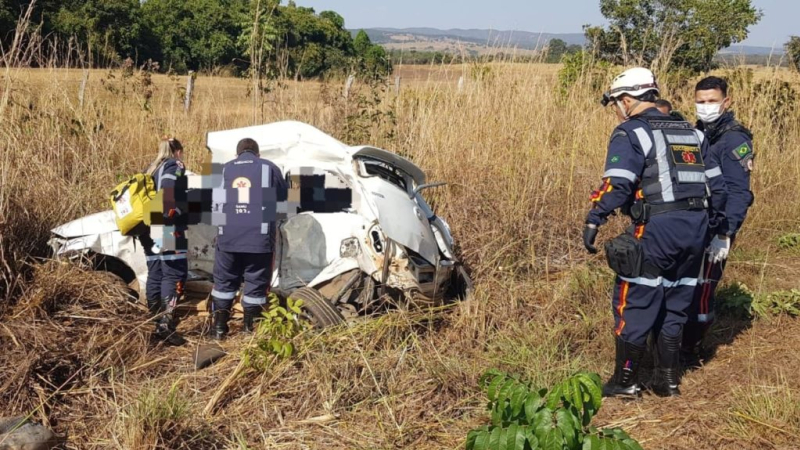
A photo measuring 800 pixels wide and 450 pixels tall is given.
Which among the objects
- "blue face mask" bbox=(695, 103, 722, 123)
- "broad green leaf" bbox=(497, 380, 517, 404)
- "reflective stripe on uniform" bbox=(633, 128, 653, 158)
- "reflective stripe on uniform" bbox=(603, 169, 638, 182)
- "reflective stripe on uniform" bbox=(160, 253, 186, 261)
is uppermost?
"blue face mask" bbox=(695, 103, 722, 123)

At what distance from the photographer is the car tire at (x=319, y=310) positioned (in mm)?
4672

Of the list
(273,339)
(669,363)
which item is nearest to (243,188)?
(273,339)

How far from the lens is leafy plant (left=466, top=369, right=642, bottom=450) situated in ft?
8.86

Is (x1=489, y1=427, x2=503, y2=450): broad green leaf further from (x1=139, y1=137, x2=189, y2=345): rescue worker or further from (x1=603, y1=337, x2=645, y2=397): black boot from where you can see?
(x1=139, y1=137, x2=189, y2=345): rescue worker

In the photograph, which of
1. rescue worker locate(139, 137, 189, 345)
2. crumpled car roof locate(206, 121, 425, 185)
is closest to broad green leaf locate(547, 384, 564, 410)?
crumpled car roof locate(206, 121, 425, 185)

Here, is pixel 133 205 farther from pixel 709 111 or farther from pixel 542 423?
pixel 709 111

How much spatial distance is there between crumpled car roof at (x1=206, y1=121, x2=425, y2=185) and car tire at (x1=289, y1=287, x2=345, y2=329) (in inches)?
41.7

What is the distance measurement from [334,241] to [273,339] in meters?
1.06

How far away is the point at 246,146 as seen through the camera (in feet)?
16.5

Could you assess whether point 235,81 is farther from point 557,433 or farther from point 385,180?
point 557,433

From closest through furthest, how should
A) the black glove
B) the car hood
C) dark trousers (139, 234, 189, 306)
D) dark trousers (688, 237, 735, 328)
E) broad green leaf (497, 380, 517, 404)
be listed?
broad green leaf (497, 380, 517, 404) < the black glove < dark trousers (688, 237, 735, 328) < the car hood < dark trousers (139, 234, 189, 306)

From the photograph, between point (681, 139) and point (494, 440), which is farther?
point (681, 139)

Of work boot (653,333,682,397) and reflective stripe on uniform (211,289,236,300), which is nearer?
work boot (653,333,682,397)

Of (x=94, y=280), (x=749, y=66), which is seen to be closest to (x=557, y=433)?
(x=94, y=280)
